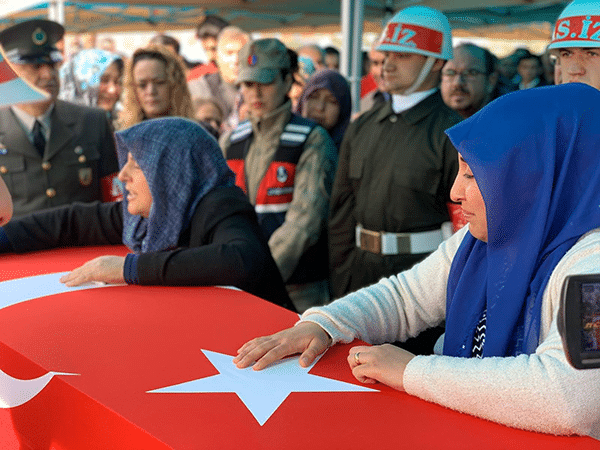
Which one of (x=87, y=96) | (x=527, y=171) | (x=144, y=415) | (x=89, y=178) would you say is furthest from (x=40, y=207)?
(x=87, y=96)

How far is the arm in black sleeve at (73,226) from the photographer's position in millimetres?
2678

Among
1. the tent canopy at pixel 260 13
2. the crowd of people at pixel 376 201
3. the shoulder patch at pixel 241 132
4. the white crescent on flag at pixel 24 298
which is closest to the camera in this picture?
the crowd of people at pixel 376 201

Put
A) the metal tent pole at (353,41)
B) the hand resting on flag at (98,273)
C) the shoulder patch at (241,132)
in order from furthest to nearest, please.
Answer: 1. the metal tent pole at (353,41)
2. the shoulder patch at (241,132)
3. the hand resting on flag at (98,273)

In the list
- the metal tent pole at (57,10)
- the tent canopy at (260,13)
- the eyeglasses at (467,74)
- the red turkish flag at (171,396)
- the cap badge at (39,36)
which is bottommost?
the red turkish flag at (171,396)

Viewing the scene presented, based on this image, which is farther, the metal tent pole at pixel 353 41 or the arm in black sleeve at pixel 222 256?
the metal tent pole at pixel 353 41

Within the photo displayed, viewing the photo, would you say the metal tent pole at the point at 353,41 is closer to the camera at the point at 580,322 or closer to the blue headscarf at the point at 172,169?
the blue headscarf at the point at 172,169

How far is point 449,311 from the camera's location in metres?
1.58

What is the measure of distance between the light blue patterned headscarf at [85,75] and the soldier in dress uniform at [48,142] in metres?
2.60

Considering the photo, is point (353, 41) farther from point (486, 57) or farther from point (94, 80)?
point (94, 80)

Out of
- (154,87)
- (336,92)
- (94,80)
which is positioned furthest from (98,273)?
(94,80)

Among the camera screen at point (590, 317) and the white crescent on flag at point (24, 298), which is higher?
the camera screen at point (590, 317)

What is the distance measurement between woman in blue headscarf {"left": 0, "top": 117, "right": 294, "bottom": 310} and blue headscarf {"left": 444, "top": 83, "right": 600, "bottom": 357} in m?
0.98

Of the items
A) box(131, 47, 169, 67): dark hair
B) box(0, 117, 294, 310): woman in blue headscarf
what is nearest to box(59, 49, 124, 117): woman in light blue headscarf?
box(131, 47, 169, 67): dark hair

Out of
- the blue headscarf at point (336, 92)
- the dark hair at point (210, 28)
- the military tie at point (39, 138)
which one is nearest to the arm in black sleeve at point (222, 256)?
the military tie at point (39, 138)
